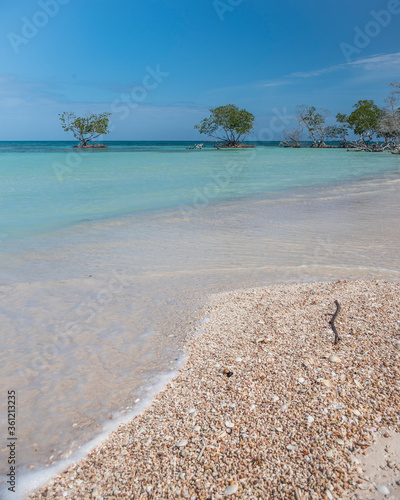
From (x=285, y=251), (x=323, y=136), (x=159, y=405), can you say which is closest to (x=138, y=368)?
(x=159, y=405)

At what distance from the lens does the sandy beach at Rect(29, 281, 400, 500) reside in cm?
194

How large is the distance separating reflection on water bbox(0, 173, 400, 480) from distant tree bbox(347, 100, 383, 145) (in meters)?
63.8

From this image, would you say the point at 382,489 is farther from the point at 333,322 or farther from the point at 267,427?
the point at 333,322

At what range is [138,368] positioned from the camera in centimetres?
316

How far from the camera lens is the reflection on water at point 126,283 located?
2.81 meters

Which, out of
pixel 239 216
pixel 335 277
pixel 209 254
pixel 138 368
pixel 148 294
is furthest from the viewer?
pixel 239 216

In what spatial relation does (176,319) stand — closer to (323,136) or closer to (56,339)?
(56,339)

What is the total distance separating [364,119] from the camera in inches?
2618

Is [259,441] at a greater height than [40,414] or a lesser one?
greater

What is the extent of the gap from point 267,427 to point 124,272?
3.74 metres

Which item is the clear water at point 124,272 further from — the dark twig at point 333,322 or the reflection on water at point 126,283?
the dark twig at point 333,322

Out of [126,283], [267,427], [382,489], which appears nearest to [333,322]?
[267,427]

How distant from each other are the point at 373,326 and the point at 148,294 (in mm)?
2654

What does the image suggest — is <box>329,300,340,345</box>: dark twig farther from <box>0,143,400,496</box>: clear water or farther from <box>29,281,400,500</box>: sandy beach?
<box>0,143,400,496</box>: clear water
